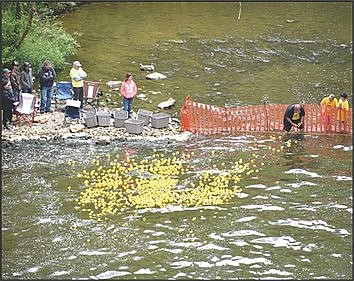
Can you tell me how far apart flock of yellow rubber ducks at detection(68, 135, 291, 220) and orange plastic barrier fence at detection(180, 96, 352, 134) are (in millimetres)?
2357

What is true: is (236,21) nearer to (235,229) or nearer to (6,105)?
(6,105)

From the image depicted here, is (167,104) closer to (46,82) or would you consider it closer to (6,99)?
(46,82)

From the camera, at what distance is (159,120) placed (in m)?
22.7

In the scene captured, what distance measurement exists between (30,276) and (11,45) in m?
14.4

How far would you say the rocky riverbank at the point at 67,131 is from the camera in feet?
71.3

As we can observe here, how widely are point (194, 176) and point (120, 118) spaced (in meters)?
4.29

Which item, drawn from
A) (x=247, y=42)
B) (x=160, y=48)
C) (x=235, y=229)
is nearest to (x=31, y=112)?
(x=235, y=229)

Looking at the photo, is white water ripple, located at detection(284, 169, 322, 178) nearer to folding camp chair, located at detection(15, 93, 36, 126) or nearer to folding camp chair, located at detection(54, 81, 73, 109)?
folding camp chair, located at detection(54, 81, 73, 109)

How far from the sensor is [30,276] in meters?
14.4

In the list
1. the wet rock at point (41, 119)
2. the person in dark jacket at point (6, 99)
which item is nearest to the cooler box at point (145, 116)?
the wet rock at point (41, 119)

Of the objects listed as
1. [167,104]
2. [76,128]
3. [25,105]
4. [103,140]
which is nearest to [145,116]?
[103,140]

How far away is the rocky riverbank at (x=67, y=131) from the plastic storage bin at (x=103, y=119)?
0.51 ft

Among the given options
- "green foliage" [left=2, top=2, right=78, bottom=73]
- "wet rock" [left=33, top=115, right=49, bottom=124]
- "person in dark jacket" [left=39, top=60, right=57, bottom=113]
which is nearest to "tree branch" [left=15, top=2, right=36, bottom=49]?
"green foliage" [left=2, top=2, right=78, bottom=73]

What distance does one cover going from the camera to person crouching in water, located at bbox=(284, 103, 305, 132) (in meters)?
22.6
